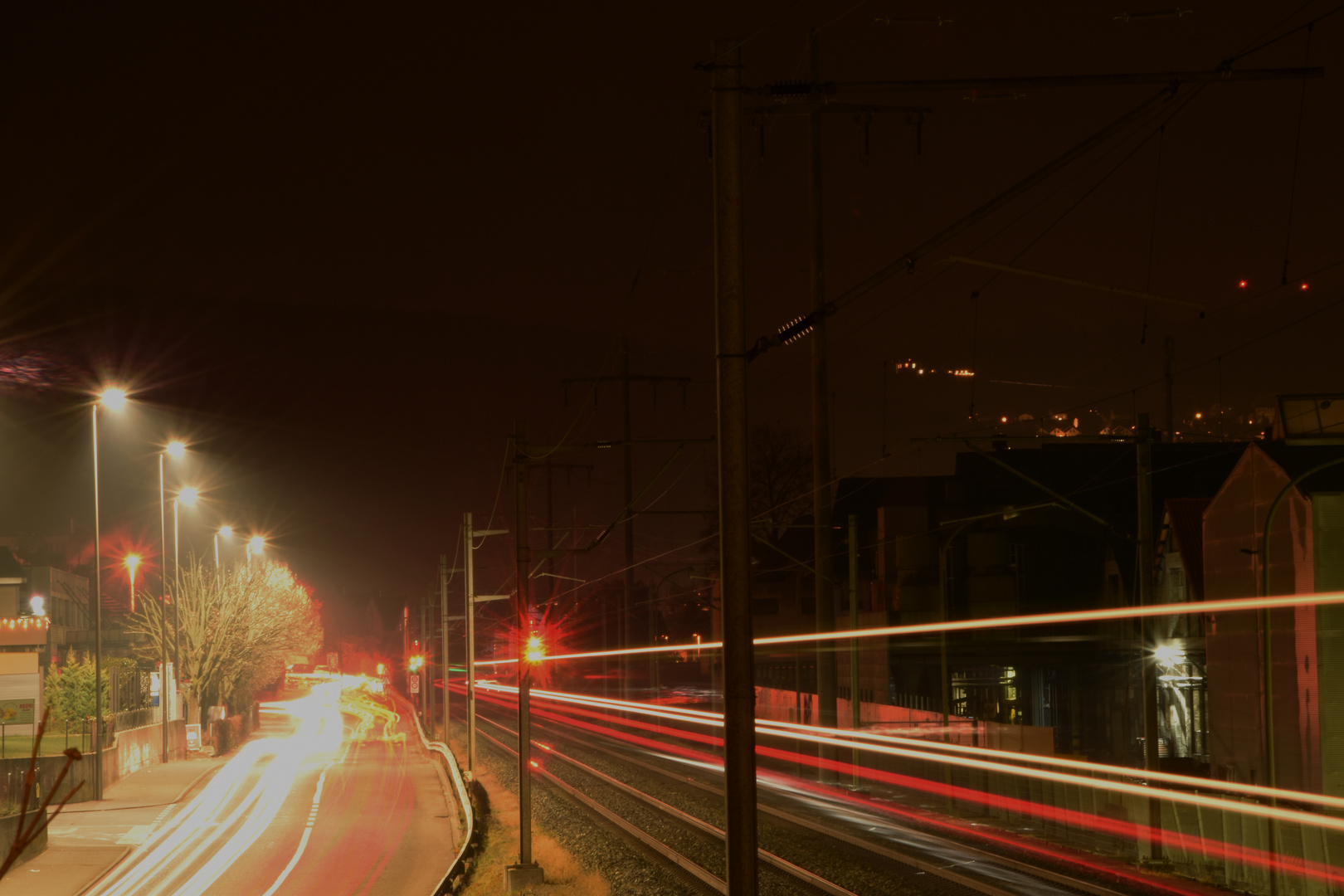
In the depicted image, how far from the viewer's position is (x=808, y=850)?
21.4 metres

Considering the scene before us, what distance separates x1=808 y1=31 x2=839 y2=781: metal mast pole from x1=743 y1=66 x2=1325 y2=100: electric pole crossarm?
57.7ft

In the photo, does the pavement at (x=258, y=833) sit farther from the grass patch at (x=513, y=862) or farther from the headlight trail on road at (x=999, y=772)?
the headlight trail on road at (x=999, y=772)

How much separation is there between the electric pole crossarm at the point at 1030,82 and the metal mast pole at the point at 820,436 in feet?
57.7

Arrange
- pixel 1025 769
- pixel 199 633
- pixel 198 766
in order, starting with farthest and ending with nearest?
pixel 199 633, pixel 198 766, pixel 1025 769

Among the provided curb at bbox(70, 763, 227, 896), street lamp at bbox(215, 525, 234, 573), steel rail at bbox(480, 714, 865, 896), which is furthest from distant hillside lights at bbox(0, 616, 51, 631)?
steel rail at bbox(480, 714, 865, 896)

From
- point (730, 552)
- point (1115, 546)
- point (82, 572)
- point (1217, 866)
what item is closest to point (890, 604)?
point (1115, 546)

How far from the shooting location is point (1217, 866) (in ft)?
69.7

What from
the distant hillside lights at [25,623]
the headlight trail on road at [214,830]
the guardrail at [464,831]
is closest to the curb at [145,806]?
the headlight trail on road at [214,830]

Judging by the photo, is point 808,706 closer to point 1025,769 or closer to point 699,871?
point 1025,769

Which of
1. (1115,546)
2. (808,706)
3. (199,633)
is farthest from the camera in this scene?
(199,633)

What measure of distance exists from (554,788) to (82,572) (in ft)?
277

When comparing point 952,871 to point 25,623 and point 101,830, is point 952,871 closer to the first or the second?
point 101,830

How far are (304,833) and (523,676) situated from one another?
533 inches

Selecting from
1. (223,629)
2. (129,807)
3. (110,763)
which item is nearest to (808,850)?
(129,807)
